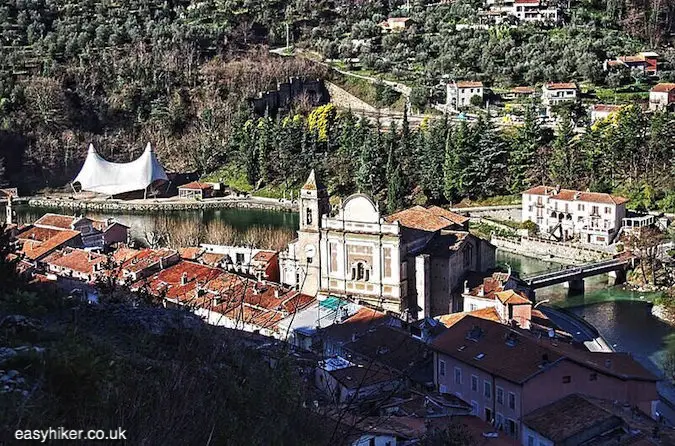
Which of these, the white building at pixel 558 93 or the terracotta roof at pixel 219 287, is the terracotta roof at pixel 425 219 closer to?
the terracotta roof at pixel 219 287

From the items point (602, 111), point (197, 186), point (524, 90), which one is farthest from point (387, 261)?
point (524, 90)

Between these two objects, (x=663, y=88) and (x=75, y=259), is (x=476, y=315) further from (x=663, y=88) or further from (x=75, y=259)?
(x=663, y=88)

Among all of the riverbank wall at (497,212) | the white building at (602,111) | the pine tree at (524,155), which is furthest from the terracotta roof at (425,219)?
the white building at (602,111)

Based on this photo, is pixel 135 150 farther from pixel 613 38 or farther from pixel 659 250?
pixel 659 250

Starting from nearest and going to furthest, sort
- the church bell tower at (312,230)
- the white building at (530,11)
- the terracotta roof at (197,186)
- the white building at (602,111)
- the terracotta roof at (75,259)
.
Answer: the church bell tower at (312,230)
the terracotta roof at (75,259)
the white building at (602,111)
the terracotta roof at (197,186)
the white building at (530,11)

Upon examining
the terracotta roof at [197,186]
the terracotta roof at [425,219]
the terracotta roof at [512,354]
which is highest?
the terracotta roof at [512,354]

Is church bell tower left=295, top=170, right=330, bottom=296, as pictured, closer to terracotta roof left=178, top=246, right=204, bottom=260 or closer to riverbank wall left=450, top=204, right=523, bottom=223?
terracotta roof left=178, top=246, right=204, bottom=260

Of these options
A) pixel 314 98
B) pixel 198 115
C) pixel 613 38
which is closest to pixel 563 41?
pixel 613 38
